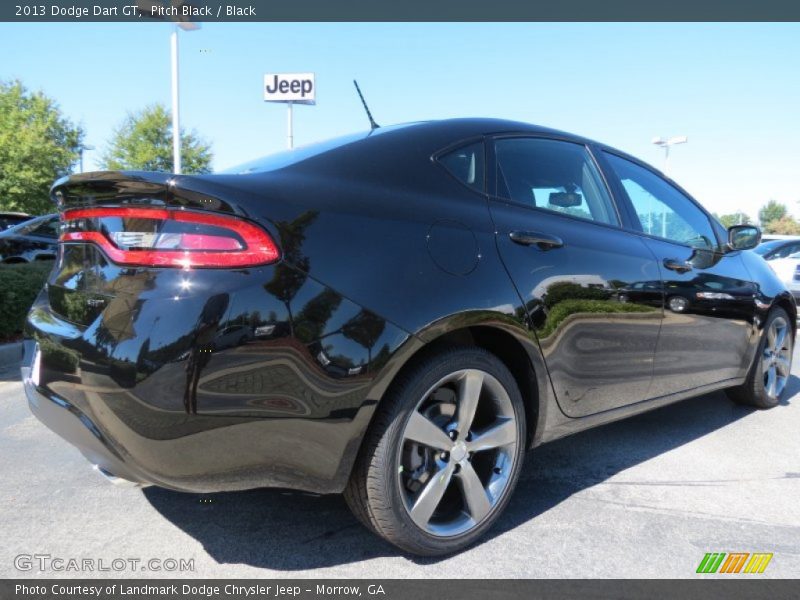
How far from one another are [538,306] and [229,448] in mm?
1237

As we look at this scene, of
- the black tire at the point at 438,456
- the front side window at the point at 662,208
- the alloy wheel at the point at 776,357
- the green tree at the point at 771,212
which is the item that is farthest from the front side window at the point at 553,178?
the green tree at the point at 771,212

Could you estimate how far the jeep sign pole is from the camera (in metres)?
20.4

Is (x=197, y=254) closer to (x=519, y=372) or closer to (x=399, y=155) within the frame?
(x=399, y=155)

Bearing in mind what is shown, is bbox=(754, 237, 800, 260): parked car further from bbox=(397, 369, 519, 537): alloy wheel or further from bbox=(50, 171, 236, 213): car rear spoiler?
bbox=(50, 171, 236, 213): car rear spoiler

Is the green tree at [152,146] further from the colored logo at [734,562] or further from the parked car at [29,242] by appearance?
the colored logo at [734,562]

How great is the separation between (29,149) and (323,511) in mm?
31325

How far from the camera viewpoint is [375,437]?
2.00 meters

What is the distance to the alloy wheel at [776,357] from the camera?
4.27 metres

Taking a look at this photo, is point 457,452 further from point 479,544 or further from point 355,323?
point 355,323

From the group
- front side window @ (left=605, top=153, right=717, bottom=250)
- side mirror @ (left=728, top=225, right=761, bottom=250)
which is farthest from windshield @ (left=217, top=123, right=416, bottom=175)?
side mirror @ (left=728, top=225, right=761, bottom=250)

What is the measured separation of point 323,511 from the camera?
2623 millimetres

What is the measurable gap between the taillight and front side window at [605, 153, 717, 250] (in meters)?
2.17

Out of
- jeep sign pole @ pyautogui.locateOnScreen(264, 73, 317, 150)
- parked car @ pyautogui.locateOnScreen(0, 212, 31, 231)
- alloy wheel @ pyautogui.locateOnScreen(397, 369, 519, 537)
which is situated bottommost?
parked car @ pyautogui.locateOnScreen(0, 212, 31, 231)

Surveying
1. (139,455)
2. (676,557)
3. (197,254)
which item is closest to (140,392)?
(139,455)
